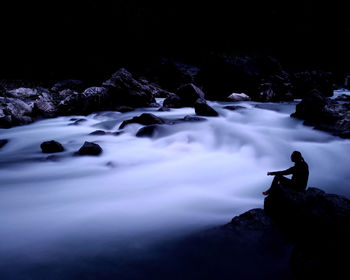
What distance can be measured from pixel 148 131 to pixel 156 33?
99.9 feet

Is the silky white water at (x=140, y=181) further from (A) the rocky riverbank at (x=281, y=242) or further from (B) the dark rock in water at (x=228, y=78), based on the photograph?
(B) the dark rock in water at (x=228, y=78)

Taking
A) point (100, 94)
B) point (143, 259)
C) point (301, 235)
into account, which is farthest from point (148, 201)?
A: point (100, 94)

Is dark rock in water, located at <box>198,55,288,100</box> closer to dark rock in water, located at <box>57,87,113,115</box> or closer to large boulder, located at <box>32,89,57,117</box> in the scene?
dark rock in water, located at <box>57,87,113,115</box>

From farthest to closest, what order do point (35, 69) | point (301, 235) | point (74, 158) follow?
point (35, 69)
point (74, 158)
point (301, 235)

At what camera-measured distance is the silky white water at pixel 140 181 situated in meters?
3.25

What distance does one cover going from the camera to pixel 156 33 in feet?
113

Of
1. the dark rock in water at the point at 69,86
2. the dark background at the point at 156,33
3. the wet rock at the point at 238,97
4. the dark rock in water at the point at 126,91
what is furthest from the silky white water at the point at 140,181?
the dark background at the point at 156,33

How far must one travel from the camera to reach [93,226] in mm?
3373

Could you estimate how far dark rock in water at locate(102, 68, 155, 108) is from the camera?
1205cm

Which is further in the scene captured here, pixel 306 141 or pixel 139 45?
pixel 139 45

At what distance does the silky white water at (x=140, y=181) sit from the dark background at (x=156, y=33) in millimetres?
24087

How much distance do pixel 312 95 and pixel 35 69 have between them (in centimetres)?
2967

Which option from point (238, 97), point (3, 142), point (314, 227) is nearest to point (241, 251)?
point (314, 227)

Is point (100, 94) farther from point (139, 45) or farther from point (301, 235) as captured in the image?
point (139, 45)
